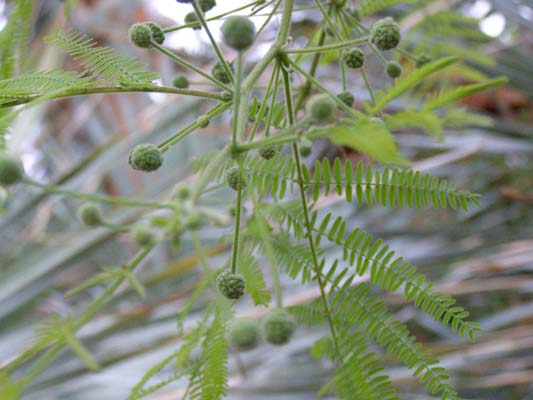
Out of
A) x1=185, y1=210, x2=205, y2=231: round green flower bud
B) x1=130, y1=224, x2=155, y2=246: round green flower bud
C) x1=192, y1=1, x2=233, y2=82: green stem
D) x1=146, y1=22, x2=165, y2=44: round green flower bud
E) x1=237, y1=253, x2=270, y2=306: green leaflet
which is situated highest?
x1=146, y1=22, x2=165, y2=44: round green flower bud

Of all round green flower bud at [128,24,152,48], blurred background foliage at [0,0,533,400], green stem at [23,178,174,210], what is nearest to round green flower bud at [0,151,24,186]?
green stem at [23,178,174,210]

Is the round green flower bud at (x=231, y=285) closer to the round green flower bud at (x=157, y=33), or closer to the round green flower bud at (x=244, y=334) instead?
the round green flower bud at (x=244, y=334)

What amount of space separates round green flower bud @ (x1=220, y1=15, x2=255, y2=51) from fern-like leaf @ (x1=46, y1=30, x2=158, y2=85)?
0.26 feet

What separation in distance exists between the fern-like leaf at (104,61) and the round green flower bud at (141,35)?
0.04 ft

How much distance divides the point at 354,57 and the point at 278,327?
24 cm

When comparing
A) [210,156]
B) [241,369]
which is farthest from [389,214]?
[210,156]

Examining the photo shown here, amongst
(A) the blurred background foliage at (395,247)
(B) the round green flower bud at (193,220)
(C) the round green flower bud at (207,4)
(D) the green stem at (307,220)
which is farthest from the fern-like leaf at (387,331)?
(A) the blurred background foliage at (395,247)

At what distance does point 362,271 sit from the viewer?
0.39 metres

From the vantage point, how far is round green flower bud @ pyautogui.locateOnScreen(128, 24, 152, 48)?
1.30ft

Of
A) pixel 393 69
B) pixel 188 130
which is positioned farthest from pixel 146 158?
pixel 393 69

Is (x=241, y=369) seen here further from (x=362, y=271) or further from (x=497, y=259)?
(x=362, y=271)

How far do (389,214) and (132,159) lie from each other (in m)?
1.53

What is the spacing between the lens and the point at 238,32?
320 mm

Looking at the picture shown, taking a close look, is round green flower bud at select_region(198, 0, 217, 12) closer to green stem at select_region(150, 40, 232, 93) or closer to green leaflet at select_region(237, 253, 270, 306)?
green stem at select_region(150, 40, 232, 93)
